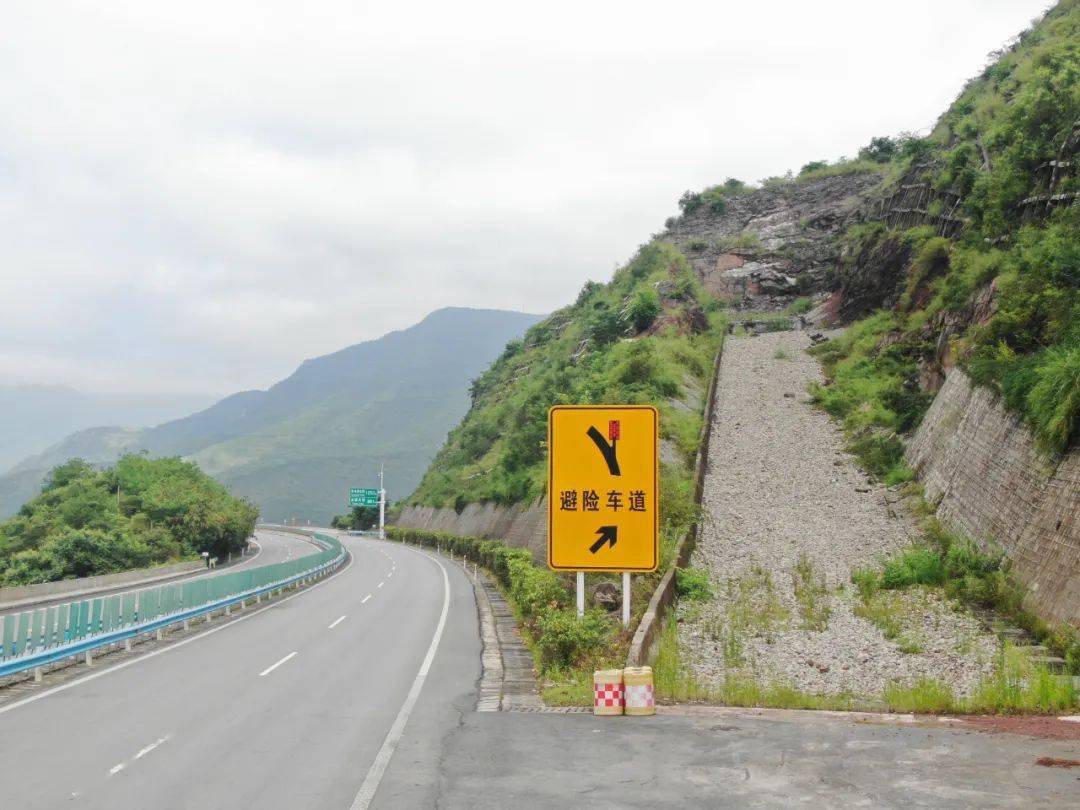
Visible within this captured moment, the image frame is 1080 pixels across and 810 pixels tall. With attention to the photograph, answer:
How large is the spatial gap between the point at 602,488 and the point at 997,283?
17.1m

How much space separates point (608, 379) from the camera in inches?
1641

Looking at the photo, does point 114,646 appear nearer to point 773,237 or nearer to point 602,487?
point 602,487

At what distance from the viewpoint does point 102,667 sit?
1593cm

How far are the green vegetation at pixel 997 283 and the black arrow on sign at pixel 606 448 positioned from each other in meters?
8.06

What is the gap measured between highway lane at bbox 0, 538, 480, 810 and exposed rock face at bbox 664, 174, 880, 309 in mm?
57647

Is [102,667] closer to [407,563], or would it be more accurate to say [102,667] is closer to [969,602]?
[969,602]

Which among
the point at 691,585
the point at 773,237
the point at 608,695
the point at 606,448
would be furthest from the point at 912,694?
the point at 773,237

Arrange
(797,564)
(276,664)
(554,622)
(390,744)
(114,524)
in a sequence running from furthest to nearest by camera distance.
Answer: (114,524)
(797,564)
(276,664)
(554,622)
(390,744)

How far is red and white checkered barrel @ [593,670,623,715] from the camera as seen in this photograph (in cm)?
1106

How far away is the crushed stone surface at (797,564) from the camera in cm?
1423

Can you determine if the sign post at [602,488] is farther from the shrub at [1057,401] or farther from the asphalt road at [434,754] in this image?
the shrub at [1057,401]

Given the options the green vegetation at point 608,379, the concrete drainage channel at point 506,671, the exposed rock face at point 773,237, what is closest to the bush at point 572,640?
the concrete drainage channel at point 506,671

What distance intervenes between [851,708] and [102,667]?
13.3 m

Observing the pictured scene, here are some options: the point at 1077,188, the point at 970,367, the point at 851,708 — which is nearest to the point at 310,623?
the point at 851,708
